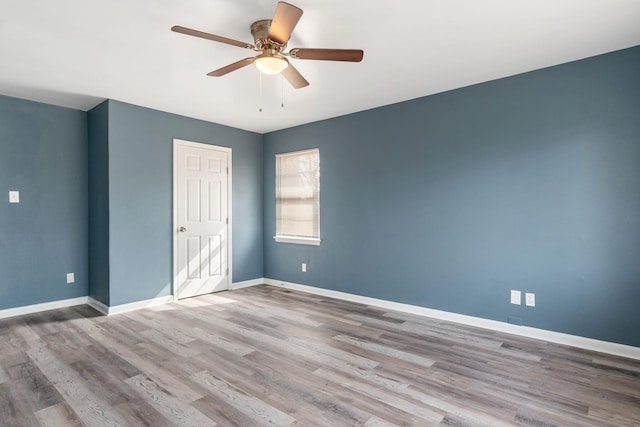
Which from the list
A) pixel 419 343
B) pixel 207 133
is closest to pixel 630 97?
pixel 419 343

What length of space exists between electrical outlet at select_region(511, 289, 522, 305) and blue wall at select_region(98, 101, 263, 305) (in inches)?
161

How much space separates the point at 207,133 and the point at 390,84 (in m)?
2.81

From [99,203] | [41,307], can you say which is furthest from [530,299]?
[41,307]

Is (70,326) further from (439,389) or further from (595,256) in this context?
(595,256)

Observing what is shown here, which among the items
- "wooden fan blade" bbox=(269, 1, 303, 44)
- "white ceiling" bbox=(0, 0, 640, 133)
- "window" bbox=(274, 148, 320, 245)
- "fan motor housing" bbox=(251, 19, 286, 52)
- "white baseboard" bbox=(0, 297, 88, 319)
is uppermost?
"white ceiling" bbox=(0, 0, 640, 133)

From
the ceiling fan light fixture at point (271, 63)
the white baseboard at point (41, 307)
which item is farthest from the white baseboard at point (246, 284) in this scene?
the ceiling fan light fixture at point (271, 63)

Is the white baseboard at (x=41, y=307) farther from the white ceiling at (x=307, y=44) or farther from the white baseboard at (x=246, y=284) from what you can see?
the white ceiling at (x=307, y=44)

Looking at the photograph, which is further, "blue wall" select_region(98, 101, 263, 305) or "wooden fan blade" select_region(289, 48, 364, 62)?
"blue wall" select_region(98, 101, 263, 305)

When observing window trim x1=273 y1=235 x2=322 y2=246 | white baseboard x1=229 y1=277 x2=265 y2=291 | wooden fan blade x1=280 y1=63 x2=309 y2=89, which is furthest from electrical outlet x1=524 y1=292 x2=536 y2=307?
white baseboard x1=229 y1=277 x2=265 y2=291

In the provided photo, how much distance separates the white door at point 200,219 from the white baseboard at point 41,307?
122cm

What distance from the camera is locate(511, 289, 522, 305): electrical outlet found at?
334 cm

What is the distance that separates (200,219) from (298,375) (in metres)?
3.07

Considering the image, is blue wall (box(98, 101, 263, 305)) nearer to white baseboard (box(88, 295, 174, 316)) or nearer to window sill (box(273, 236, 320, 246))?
white baseboard (box(88, 295, 174, 316))

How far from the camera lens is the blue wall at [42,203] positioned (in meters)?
3.96
